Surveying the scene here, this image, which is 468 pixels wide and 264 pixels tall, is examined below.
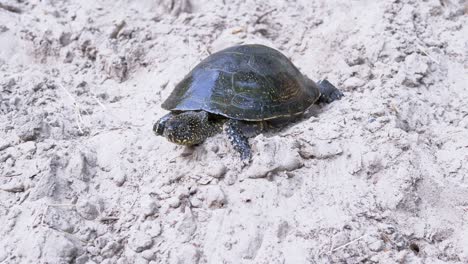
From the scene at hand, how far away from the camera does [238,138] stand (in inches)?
150

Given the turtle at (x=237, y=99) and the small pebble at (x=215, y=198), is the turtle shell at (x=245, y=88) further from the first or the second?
the small pebble at (x=215, y=198)

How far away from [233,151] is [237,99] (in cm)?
51

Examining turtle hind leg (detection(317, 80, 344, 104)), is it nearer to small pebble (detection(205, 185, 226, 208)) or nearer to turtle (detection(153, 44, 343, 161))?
turtle (detection(153, 44, 343, 161))

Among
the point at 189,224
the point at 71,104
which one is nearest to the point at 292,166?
the point at 189,224

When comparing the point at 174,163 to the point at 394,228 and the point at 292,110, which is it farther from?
the point at 394,228

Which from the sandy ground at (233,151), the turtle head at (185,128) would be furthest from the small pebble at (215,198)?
the turtle head at (185,128)

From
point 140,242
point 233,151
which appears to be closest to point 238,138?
point 233,151

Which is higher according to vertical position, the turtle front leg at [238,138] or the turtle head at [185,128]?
the turtle head at [185,128]

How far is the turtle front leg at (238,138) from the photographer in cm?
370

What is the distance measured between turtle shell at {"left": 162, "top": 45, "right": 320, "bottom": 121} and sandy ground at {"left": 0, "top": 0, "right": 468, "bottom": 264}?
25cm

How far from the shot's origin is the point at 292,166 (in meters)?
3.54

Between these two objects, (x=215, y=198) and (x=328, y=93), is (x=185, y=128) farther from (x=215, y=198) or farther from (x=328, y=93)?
(x=328, y=93)

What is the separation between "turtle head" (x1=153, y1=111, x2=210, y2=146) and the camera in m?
3.76

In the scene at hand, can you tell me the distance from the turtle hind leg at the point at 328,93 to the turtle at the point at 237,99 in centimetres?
10
